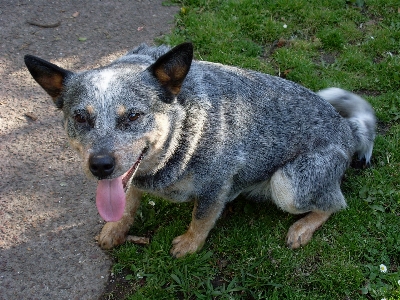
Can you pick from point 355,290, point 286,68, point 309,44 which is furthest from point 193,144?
point 309,44

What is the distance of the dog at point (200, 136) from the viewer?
3070 mm

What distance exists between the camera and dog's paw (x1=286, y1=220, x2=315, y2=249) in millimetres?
4102

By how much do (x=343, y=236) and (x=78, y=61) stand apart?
12.3ft

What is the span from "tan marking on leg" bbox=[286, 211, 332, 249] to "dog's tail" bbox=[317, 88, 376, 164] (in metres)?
0.76

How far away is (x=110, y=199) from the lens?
3.26 meters

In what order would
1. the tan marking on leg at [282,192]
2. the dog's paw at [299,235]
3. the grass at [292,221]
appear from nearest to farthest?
1. the grass at [292,221]
2. the tan marking on leg at [282,192]
3. the dog's paw at [299,235]

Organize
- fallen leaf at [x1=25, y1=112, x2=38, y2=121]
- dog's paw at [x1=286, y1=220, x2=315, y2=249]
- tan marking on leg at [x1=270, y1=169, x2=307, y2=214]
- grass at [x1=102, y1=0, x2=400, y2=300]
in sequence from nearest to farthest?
grass at [x1=102, y1=0, x2=400, y2=300] → tan marking on leg at [x1=270, y1=169, x2=307, y2=214] → dog's paw at [x1=286, y1=220, x2=315, y2=249] → fallen leaf at [x1=25, y1=112, x2=38, y2=121]

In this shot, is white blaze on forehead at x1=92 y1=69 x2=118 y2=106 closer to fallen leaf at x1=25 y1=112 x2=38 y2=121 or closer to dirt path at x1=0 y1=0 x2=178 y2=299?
dirt path at x1=0 y1=0 x2=178 y2=299

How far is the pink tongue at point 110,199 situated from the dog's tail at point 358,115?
7.63 feet

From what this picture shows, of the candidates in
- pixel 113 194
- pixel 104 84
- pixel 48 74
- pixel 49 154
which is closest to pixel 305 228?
pixel 113 194

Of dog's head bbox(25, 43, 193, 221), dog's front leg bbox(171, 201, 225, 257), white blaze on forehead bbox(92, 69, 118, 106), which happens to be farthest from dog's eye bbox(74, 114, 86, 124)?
dog's front leg bbox(171, 201, 225, 257)

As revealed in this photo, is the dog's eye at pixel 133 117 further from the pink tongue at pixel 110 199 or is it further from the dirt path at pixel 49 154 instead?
the dirt path at pixel 49 154

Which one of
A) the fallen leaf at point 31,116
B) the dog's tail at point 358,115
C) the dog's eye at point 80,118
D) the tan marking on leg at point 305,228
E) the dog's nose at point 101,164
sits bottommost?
the tan marking on leg at point 305,228

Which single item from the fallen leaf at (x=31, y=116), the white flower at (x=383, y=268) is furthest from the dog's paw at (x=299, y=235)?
the fallen leaf at (x=31, y=116)
